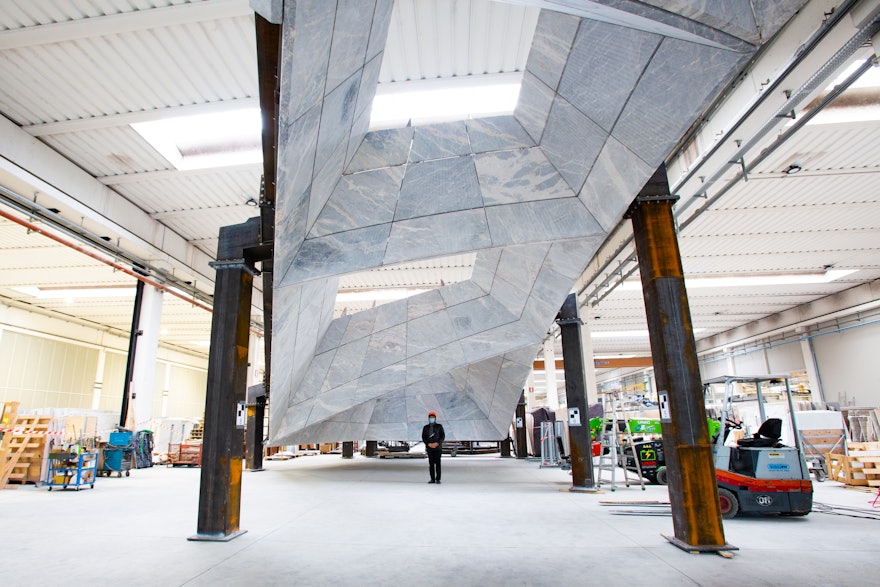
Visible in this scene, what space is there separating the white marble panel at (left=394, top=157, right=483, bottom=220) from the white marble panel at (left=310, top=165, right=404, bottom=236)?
159mm

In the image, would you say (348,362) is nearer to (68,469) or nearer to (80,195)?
(68,469)

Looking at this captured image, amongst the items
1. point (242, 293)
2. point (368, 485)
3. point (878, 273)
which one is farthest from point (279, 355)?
point (878, 273)

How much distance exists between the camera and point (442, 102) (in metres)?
10.1

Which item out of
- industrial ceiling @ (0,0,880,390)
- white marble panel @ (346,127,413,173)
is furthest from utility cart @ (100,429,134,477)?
white marble panel @ (346,127,413,173)

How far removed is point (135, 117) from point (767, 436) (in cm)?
1363

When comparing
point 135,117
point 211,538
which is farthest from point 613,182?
point 135,117

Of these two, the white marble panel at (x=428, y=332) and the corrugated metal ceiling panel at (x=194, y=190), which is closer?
the white marble panel at (x=428, y=332)

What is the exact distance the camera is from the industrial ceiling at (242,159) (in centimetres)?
773

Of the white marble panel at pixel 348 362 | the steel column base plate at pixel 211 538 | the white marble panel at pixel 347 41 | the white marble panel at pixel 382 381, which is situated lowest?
the steel column base plate at pixel 211 538

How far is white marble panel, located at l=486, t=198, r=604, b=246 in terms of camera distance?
6.86 m

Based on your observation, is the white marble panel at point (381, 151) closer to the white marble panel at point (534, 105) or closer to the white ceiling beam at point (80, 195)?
the white marble panel at point (534, 105)

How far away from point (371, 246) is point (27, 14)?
671 centimetres

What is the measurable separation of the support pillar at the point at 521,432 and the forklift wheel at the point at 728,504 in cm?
1364

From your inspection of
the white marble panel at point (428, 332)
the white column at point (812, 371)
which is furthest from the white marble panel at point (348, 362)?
the white column at point (812, 371)
